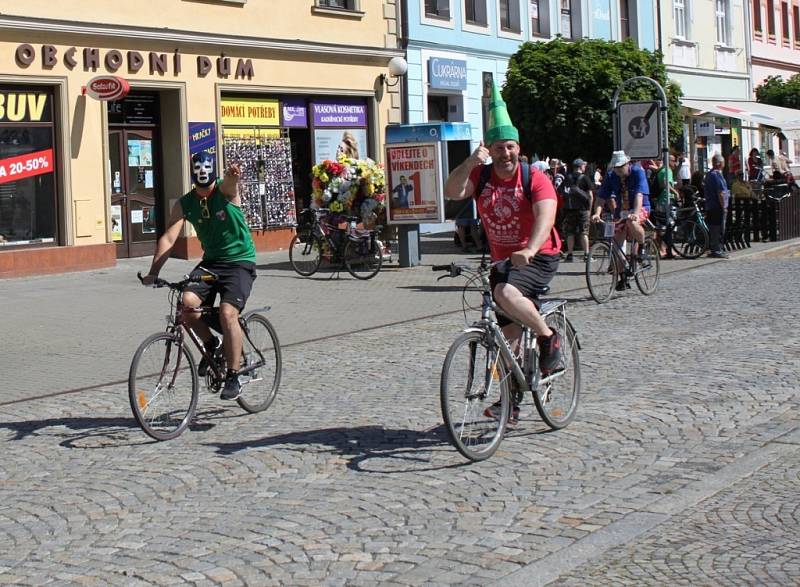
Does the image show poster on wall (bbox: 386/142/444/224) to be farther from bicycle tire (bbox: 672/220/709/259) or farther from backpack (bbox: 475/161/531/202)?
backpack (bbox: 475/161/531/202)

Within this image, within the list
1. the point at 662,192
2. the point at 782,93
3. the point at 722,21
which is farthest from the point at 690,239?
the point at 782,93

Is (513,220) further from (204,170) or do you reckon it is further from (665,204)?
(665,204)

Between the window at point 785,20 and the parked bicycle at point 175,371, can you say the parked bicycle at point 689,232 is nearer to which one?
the parked bicycle at point 175,371

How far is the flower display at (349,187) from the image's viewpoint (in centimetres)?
1975

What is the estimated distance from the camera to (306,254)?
2034cm

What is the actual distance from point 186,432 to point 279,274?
38.7 feet

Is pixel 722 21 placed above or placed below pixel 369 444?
above

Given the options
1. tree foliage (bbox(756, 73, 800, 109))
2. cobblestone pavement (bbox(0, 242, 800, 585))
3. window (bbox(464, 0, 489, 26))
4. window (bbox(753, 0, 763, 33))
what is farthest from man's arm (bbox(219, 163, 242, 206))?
window (bbox(753, 0, 763, 33))

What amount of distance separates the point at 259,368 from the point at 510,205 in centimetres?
Answer: 226

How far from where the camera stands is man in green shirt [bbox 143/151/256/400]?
328 inches

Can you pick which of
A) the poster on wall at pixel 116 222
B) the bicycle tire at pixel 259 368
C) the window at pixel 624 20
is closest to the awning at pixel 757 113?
the window at pixel 624 20

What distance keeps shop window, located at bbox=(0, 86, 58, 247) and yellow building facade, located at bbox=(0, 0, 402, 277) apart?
2cm

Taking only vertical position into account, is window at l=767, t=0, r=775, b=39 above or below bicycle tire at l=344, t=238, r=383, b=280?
above

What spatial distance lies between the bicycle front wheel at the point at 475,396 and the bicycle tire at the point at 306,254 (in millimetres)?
12449
